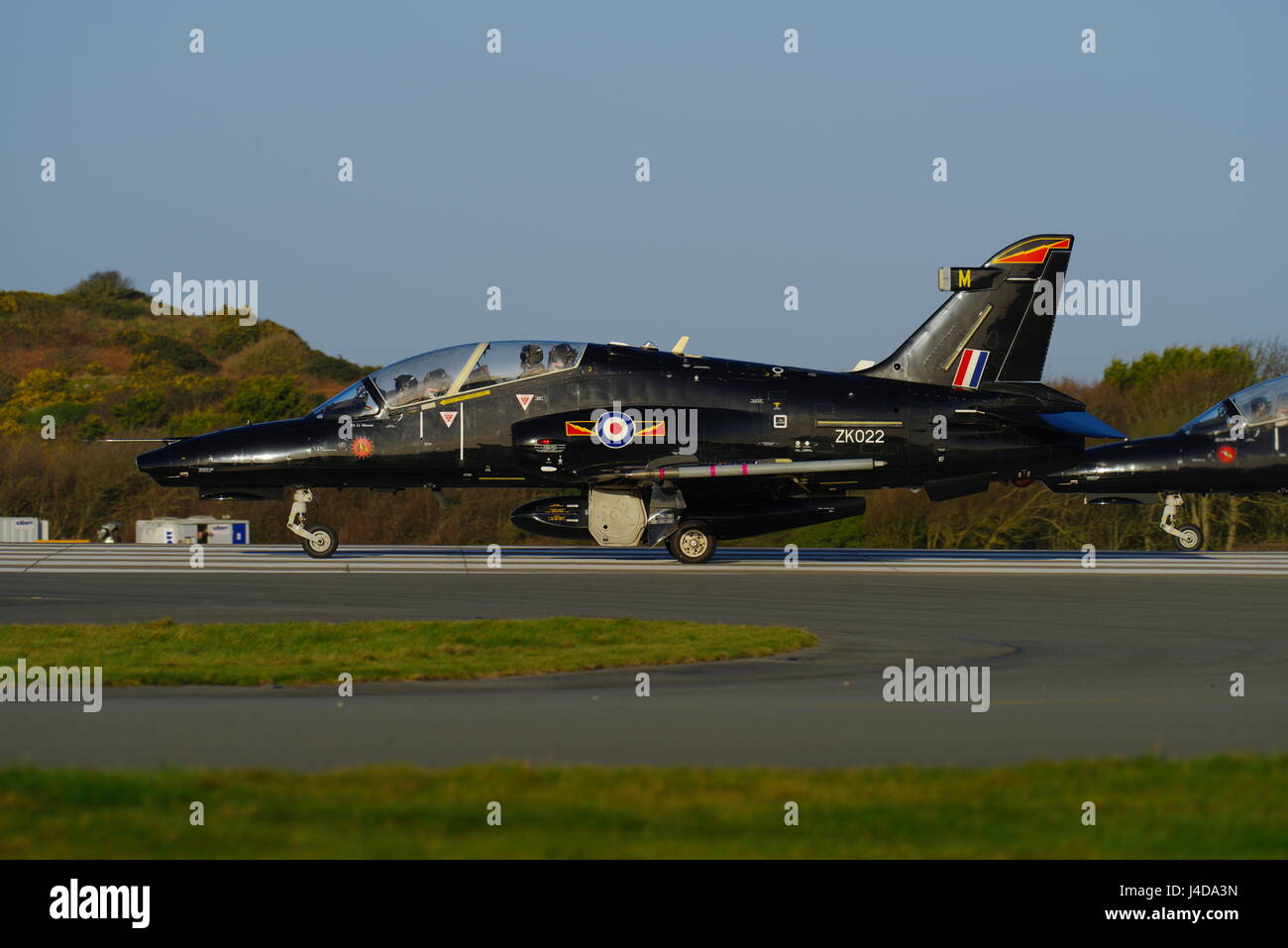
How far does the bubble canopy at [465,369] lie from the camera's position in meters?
23.4

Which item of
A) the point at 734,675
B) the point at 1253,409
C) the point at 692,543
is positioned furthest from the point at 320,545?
the point at 1253,409

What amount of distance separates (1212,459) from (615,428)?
38.2ft

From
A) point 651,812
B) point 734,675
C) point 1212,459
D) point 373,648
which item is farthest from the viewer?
point 1212,459

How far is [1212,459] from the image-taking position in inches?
1053

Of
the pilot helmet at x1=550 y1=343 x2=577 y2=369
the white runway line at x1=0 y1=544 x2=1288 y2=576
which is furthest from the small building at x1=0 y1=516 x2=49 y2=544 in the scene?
the pilot helmet at x1=550 y1=343 x2=577 y2=369

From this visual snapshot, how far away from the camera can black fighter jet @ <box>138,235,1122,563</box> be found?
23.4m

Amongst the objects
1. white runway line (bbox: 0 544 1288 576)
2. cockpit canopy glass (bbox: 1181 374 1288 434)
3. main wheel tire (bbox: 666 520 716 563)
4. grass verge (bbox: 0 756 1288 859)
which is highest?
cockpit canopy glass (bbox: 1181 374 1288 434)

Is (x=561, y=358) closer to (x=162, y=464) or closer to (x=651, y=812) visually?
(x=162, y=464)

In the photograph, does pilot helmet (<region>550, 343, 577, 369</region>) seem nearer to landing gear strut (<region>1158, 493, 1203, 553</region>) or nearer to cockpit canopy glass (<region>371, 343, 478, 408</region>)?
cockpit canopy glass (<region>371, 343, 478, 408</region>)

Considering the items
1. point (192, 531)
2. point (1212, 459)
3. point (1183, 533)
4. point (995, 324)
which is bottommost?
point (1183, 533)

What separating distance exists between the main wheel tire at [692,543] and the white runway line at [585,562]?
213 millimetres

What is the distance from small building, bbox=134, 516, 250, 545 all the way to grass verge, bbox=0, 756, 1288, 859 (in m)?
26.6
